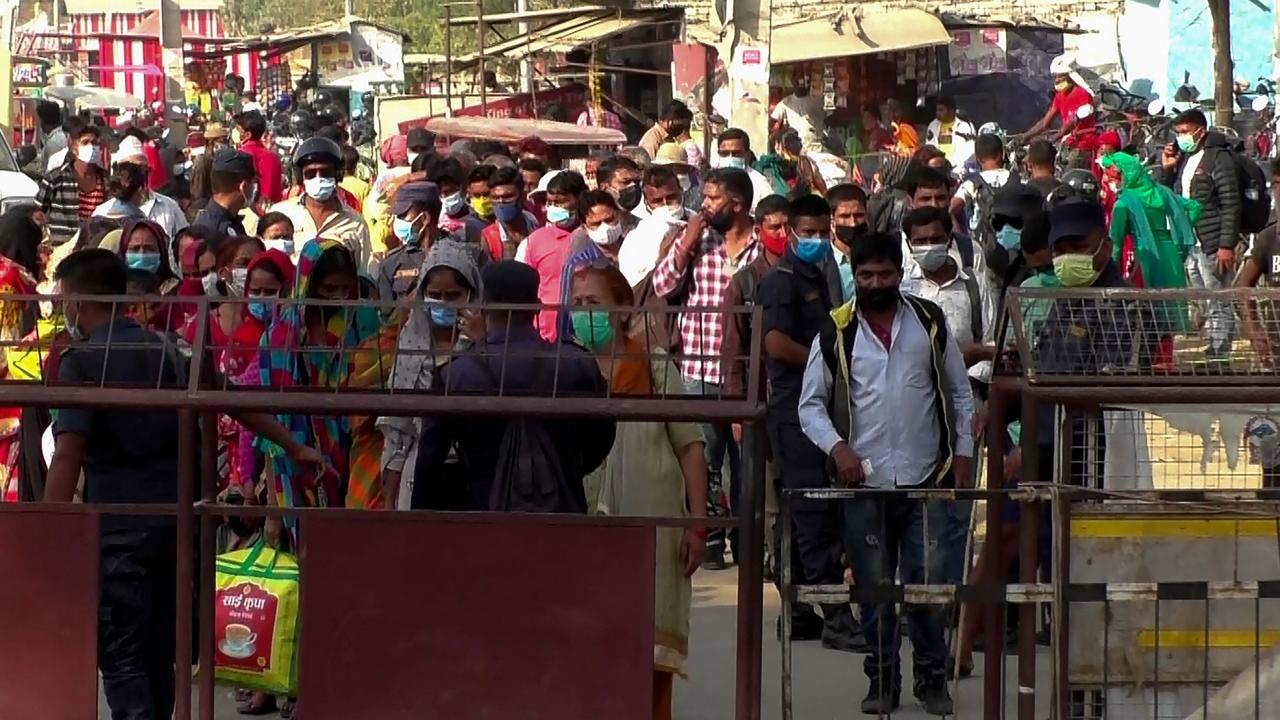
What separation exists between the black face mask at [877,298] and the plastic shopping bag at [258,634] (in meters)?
2.05

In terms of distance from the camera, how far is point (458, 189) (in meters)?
12.4

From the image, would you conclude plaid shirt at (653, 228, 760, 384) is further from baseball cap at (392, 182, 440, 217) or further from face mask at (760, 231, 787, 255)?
baseball cap at (392, 182, 440, 217)

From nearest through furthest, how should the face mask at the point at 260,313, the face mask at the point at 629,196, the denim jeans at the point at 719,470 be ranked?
the face mask at the point at 260,313, the denim jeans at the point at 719,470, the face mask at the point at 629,196

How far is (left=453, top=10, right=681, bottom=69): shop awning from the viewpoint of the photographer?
101 ft

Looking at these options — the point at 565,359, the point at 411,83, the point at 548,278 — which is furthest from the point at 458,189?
the point at 411,83

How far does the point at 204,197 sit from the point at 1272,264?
740 centimetres

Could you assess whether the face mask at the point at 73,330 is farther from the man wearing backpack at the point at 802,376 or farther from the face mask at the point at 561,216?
the face mask at the point at 561,216

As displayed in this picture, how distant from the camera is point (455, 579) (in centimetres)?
522

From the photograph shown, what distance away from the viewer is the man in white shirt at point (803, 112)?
27.0 meters

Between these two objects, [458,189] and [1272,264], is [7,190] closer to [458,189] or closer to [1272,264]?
[458,189]

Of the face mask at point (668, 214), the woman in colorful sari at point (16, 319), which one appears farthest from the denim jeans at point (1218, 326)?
the face mask at point (668, 214)

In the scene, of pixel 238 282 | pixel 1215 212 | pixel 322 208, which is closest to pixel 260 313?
pixel 238 282

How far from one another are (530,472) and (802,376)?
256 centimetres

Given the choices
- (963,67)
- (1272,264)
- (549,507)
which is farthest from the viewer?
(963,67)
